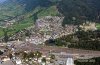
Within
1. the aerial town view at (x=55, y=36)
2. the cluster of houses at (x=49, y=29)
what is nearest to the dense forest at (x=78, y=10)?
the aerial town view at (x=55, y=36)

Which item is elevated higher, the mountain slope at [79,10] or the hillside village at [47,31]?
the mountain slope at [79,10]

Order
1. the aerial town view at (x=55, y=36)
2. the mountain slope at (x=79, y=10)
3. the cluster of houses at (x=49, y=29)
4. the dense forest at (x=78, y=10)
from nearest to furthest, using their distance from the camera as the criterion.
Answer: the aerial town view at (x=55, y=36)
the cluster of houses at (x=49, y=29)
the dense forest at (x=78, y=10)
the mountain slope at (x=79, y=10)

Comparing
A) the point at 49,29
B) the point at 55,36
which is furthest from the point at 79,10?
the point at 55,36

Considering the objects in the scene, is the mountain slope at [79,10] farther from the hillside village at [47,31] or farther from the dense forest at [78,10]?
the hillside village at [47,31]

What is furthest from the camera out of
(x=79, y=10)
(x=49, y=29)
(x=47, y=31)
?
(x=79, y=10)

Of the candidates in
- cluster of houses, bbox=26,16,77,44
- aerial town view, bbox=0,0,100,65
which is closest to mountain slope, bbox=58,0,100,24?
aerial town view, bbox=0,0,100,65

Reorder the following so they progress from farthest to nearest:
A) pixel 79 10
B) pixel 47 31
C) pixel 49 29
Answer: pixel 79 10 < pixel 49 29 < pixel 47 31

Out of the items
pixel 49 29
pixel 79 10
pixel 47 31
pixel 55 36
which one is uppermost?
pixel 79 10

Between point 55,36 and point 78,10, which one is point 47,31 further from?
point 78,10

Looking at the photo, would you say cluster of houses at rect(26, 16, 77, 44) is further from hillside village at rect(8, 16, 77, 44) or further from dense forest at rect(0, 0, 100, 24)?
dense forest at rect(0, 0, 100, 24)
